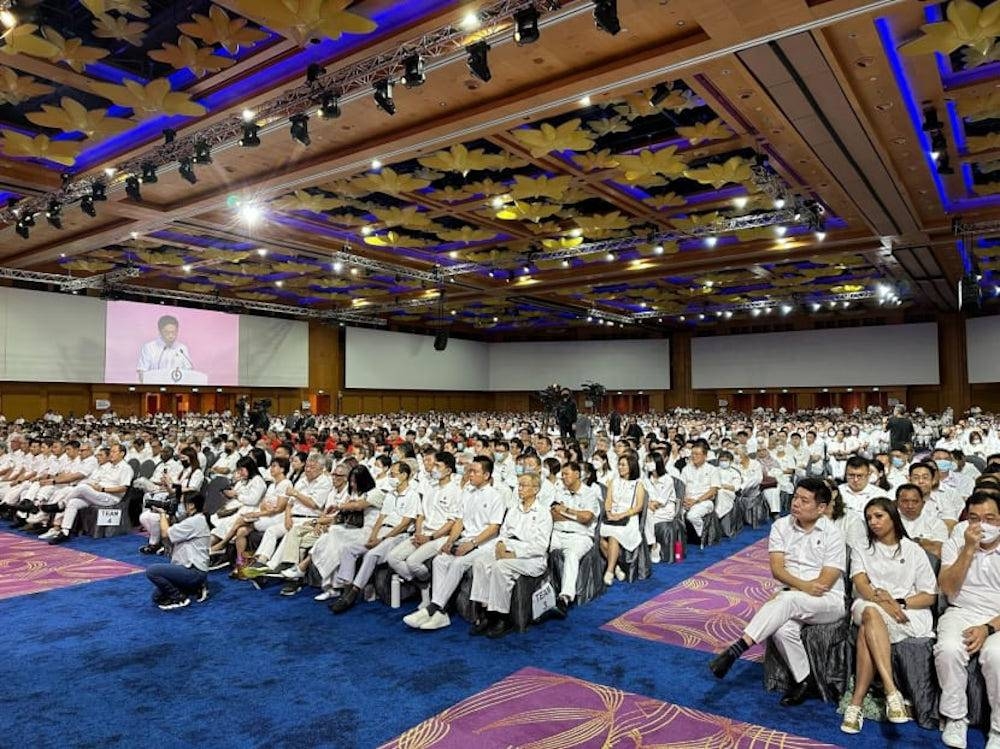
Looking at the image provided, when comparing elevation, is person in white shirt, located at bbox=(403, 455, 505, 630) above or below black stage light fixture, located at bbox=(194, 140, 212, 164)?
below

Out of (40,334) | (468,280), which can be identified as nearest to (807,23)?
(468,280)

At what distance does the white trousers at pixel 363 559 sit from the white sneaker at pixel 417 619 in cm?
57

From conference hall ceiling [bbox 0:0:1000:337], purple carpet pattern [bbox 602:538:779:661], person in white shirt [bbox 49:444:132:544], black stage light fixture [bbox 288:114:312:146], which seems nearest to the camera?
purple carpet pattern [bbox 602:538:779:661]

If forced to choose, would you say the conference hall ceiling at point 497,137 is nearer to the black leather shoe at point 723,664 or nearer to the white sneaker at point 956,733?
the black leather shoe at point 723,664

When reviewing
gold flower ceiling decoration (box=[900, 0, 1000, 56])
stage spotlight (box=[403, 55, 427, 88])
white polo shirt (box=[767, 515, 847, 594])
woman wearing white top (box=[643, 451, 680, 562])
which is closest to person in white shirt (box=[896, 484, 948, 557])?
white polo shirt (box=[767, 515, 847, 594])

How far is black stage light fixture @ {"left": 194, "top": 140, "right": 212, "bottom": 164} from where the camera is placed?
8352mm

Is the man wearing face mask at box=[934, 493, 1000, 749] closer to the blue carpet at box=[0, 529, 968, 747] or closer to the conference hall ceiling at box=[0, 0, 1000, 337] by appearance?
the blue carpet at box=[0, 529, 968, 747]

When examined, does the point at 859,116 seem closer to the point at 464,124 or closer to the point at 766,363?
the point at 464,124

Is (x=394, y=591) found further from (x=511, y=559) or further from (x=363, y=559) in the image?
(x=511, y=559)

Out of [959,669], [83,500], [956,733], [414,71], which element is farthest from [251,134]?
[956,733]

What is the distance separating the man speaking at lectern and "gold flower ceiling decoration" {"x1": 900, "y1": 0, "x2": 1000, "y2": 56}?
20589mm

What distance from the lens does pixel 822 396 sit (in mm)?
28609

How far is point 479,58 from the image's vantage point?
6012 millimetres

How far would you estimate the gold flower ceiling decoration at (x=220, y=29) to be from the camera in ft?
21.0
